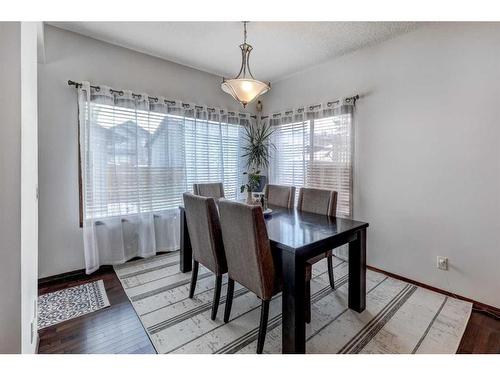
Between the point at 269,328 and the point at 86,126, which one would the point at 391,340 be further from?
the point at 86,126

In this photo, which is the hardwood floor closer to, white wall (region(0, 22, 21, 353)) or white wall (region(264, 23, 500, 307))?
white wall (region(0, 22, 21, 353))

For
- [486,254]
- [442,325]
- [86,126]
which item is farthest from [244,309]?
[86,126]

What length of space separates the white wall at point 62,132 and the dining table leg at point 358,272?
2.86 meters

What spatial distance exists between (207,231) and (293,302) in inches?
31.9

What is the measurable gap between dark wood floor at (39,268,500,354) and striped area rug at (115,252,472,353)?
0.06m

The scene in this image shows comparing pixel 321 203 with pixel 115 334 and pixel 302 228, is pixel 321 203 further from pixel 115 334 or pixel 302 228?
pixel 115 334

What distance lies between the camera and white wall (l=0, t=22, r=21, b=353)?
98 cm

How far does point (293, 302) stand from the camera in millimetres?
1438

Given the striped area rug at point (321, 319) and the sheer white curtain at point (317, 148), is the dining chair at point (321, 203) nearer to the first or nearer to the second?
the striped area rug at point (321, 319)

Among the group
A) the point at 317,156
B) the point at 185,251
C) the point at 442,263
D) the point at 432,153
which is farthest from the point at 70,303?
the point at 432,153

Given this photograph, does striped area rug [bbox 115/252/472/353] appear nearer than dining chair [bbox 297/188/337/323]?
Yes

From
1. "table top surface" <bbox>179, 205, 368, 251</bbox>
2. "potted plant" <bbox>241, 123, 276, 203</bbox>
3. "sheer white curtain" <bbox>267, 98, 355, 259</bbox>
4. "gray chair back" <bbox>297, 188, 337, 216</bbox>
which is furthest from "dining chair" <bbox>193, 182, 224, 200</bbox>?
"sheer white curtain" <bbox>267, 98, 355, 259</bbox>

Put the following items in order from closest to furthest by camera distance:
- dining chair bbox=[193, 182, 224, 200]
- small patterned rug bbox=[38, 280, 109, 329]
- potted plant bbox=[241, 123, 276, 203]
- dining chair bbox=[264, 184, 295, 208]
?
small patterned rug bbox=[38, 280, 109, 329] < dining chair bbox=[264, 184, 295, 208] < dining chair bbox=[193, 182, 224, 200] < potted plant bbox=[241, 123, 276, 203]
